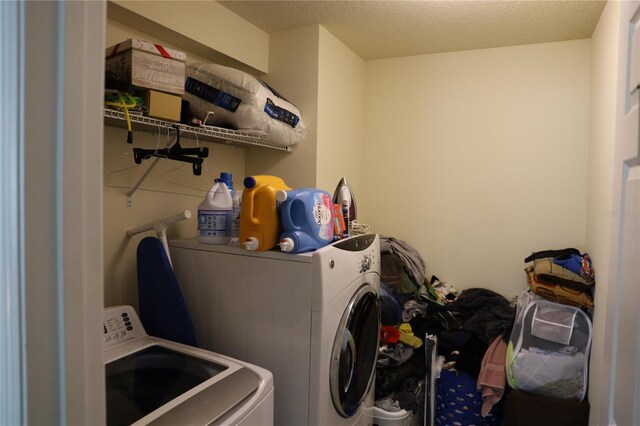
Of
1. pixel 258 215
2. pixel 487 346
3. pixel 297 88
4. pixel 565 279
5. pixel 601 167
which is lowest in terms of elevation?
pixel 487 346

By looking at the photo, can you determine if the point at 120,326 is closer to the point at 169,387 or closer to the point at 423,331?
the point at 169,387

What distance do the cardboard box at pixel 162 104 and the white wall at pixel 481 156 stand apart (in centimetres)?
176

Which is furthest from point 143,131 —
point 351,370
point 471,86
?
point 471,86

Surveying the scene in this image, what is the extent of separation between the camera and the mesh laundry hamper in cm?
208

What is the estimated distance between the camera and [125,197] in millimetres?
1708

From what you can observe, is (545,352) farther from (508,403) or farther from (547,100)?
(547,100)

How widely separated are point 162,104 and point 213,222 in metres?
0.50

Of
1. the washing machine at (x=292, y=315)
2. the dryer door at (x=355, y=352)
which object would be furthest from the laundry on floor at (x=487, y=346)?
the washing machine at (x=292, y=315)

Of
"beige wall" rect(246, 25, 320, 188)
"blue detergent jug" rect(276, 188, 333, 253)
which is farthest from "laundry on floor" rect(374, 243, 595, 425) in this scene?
"blue detergent jug" rect(276, 188, 333, 253)

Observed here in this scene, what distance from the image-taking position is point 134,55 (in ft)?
4.32

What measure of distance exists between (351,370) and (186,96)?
1415 millimetres

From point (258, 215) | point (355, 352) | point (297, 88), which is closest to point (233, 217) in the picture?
point (258, 215)

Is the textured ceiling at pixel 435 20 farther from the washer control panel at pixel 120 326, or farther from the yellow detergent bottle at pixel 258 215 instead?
the washer control panel at pixel 120 326

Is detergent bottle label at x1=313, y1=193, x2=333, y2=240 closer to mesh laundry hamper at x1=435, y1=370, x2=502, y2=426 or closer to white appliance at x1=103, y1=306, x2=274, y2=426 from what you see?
white appliance at x1=103, y1=306, x2=274, y2=426
